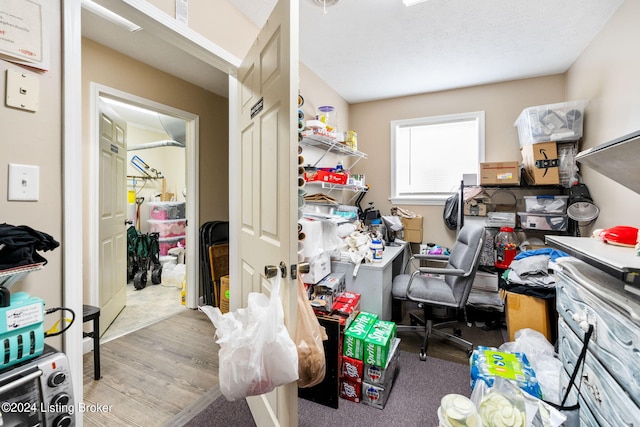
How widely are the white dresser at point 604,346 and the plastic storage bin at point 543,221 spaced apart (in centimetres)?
177

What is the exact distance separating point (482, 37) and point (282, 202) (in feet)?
7.78

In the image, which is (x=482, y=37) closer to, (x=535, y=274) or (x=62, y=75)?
(x=535, y=274)

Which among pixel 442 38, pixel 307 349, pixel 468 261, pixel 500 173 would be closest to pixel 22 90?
pixel 307 349

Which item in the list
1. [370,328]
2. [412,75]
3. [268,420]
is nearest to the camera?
[268,420]

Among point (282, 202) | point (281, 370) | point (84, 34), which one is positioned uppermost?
point (84, 34)

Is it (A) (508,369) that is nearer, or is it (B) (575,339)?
(B) (575,339)

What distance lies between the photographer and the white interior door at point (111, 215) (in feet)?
8.09

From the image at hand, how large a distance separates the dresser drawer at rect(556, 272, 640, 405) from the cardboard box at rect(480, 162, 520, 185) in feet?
6.14

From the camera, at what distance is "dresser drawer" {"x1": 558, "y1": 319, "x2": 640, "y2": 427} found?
29.8 inches

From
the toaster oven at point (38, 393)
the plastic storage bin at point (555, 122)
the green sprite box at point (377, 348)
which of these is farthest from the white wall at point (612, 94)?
the toaster oven at point (38, 393)

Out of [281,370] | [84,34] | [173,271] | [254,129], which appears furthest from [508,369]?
[173,271]

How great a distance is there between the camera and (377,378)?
5.51ft

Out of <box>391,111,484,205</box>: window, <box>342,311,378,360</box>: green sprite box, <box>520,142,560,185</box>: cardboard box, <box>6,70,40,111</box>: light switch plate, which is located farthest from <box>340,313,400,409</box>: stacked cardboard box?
<box>391,111,484,205</box>: window

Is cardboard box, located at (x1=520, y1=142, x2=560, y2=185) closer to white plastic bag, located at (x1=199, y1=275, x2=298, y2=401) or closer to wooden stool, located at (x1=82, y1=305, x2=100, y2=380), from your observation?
white plastic bag, located at (x1=199, y1=275, x2=298, y2=401)
